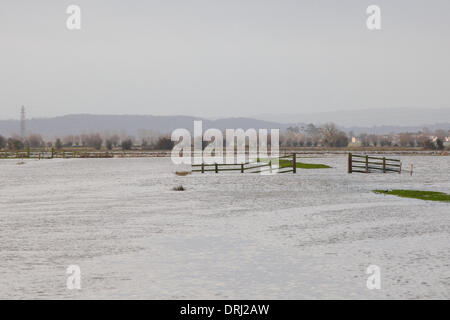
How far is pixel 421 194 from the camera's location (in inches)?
1208

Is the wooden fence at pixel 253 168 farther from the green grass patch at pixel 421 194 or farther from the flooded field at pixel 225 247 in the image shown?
the flooded field at pixel 225 247

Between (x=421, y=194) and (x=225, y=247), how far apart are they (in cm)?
1880

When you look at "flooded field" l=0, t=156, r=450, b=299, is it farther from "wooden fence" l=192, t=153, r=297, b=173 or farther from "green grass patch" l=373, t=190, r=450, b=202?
"wooden fence" l=192, t=153, r=297, b=173

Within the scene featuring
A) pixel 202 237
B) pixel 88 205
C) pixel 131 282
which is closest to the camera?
pixel 131 282

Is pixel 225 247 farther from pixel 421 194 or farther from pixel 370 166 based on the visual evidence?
A: pixel 370 166

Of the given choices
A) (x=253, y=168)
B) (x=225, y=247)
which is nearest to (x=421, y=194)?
(x=225, y=247)

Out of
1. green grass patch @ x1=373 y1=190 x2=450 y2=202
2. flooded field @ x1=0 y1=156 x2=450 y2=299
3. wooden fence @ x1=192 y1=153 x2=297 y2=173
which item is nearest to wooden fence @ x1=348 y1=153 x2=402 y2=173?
wooden fence @ x1=192 y1=153 x2=297 y2=173

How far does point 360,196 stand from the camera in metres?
30.0

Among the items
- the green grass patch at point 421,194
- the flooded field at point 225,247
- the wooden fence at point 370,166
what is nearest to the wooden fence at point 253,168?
the wooden fence at point 370,166

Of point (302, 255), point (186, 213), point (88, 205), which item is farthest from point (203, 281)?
point (88, 205)

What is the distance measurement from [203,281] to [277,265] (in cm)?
222

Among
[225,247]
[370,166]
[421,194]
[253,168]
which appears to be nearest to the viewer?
[225,247]
